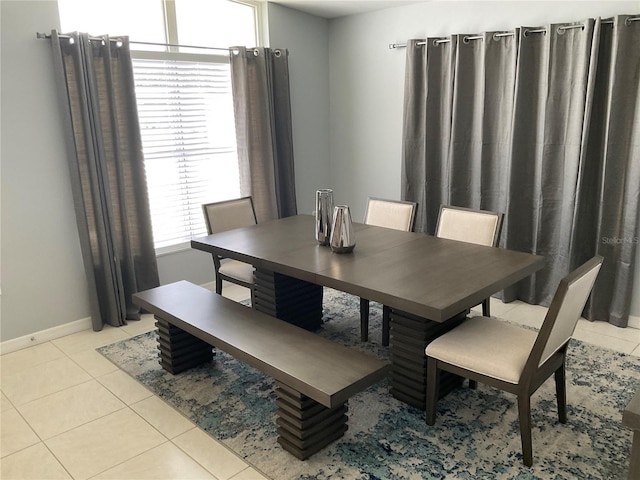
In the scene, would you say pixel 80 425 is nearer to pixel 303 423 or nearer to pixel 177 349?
pixel 177 349

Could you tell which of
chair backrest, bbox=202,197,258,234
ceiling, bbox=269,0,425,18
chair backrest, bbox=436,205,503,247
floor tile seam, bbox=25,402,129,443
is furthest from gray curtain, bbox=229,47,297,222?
floor tile seam, bbox=25,402,129,443

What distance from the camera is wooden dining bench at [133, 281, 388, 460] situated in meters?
2.07

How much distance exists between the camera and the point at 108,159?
354cm

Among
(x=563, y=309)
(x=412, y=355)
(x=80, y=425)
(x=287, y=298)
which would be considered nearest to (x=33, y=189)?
(x=80, y=425)

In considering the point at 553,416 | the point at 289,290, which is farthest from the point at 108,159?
the point at 553,416

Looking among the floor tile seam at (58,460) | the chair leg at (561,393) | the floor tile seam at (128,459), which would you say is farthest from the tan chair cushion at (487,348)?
the floor tile seam at (58,460)

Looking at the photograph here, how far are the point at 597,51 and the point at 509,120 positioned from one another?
720 mm

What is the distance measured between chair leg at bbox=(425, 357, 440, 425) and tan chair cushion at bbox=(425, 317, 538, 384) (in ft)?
0.18

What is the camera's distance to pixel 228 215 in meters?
3.83

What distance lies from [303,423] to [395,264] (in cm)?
94

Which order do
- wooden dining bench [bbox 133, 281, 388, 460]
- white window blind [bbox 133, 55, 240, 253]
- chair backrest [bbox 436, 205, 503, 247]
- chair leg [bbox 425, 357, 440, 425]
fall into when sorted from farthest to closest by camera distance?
white window blind [bbox 133, 55, 240, 253]
chair backrest [bbox 436, 205, 503, 247]
chair leg [bbox 425, 357, 440, 425]
wooden dining bench [bbox 133, 281, 388, 460]

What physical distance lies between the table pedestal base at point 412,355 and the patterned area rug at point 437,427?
0.07 metres

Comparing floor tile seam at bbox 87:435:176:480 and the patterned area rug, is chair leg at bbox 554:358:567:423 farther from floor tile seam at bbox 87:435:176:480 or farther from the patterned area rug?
floor tile seam at bbox 87:435:176:480

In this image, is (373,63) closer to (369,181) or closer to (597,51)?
(369,181)
